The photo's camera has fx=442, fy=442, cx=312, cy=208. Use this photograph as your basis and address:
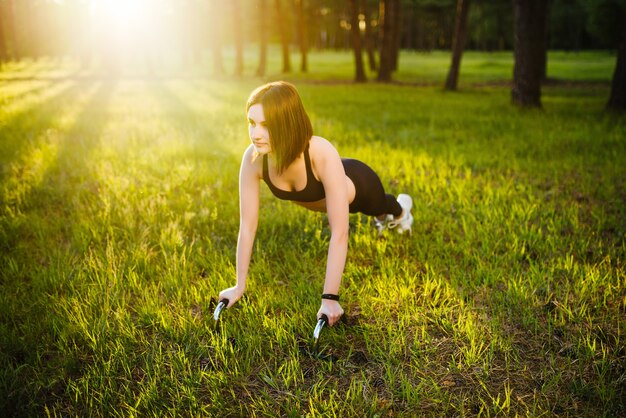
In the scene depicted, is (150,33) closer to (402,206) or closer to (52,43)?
(52,43)

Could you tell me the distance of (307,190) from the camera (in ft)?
9.87

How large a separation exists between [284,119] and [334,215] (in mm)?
685

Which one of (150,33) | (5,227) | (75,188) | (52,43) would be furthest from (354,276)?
(52,43)

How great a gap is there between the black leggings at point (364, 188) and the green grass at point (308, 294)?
0.46 metres

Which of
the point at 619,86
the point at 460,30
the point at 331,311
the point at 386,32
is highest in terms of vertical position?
the point at 386,32

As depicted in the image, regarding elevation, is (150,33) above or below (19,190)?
above

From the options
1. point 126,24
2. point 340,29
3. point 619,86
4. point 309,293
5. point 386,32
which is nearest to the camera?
point 309,293

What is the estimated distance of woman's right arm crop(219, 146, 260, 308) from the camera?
9.78 ft

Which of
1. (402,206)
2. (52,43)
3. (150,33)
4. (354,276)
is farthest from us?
(52,43)

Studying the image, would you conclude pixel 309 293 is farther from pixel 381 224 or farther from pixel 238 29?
pixel 238 29

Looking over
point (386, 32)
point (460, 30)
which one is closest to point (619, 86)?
point (460, 30)

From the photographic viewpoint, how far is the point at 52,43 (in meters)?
57.4

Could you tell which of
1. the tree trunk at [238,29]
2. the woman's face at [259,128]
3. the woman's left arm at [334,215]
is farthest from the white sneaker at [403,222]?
the tree trunk at [238,29]

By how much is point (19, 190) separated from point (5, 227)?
1072 millimetres
